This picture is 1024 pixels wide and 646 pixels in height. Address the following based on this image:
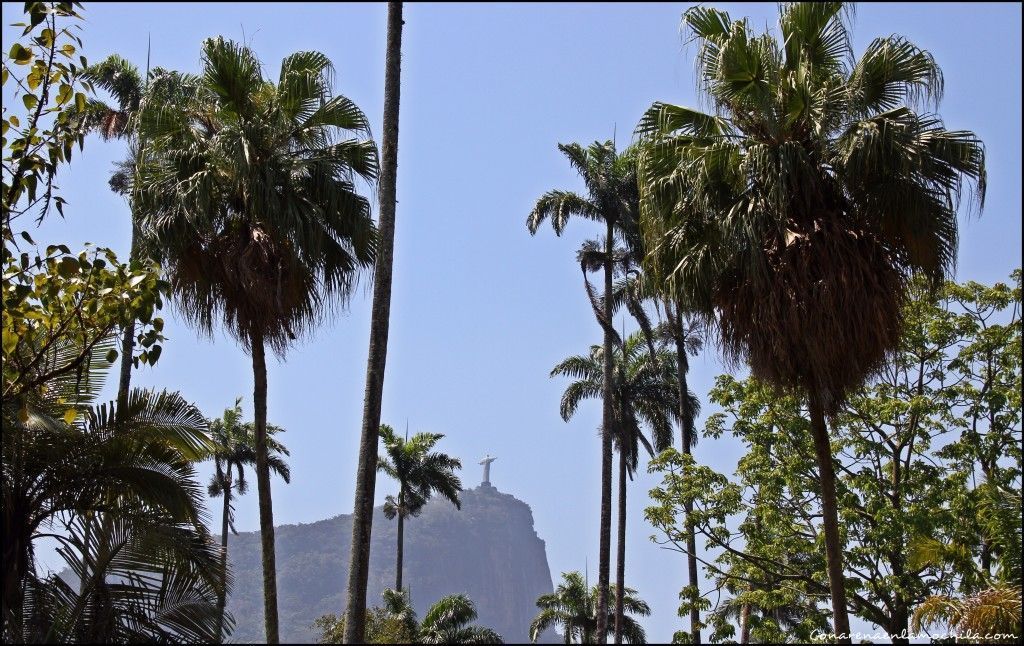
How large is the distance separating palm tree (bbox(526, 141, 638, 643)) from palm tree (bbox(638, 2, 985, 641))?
19750 millimetres

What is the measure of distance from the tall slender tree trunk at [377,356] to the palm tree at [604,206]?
20122mm

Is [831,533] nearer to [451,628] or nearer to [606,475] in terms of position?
[606,475]

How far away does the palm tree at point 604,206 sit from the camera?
34812mm

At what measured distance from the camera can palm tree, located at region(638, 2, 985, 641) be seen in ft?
44.9

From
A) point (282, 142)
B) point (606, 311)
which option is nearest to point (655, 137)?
point (282, 142)

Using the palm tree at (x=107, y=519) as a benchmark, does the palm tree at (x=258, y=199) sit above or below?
above

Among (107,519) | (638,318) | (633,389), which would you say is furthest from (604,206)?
(107,519)

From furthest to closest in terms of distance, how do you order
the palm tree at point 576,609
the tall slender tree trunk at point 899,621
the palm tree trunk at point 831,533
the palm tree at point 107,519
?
the palm tree at point 576,609 → the tall slender tree trunk at point 899,621 → the palm tree trunk at point 831,533 → the palm tree at point 107,519

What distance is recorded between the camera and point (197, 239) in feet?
52.6

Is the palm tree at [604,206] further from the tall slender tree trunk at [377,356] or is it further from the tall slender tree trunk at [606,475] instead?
the tall slender tree trunk at [377,356]

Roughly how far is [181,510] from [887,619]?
1451 centimetres

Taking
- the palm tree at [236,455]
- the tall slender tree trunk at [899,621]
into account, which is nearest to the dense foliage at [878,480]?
the tall slender tree trunk at [899,621]

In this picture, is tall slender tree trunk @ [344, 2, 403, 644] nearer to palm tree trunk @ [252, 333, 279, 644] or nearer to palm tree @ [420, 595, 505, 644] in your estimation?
palm tree trunk @ [252, 333, 279, 644]

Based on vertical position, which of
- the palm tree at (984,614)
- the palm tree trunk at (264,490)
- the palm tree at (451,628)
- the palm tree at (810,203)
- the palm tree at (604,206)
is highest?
the palm tree at (604,206)
